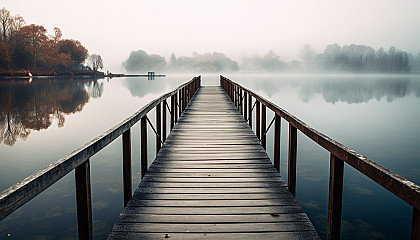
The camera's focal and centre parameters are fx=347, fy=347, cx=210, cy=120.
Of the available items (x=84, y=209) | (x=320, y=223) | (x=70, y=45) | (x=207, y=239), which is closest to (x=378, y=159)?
(x=320, y=223)

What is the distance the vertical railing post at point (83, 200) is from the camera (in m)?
2.54

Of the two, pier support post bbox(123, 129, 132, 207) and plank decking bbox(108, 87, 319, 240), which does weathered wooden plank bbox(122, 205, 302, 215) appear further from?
pier support post bbox(123, 129, 132, 207)

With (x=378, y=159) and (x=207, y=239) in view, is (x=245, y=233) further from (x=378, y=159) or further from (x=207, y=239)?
(x=378, y=159)

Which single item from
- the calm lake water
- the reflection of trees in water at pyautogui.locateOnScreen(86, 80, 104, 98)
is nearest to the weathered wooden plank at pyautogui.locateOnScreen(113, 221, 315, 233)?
the calm lake water

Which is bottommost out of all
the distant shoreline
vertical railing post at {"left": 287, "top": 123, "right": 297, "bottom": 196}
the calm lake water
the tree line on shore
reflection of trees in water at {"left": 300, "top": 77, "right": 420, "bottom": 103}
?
the calm lake water

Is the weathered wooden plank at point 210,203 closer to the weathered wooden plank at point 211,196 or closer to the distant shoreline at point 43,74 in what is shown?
the weathered wooden plank at point 211,196

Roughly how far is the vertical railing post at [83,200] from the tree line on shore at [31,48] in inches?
3025

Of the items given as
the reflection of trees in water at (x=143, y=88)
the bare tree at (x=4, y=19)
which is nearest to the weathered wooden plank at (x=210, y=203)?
the reflection of trees in water at (x=143, y=88)

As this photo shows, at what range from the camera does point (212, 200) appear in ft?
13.0

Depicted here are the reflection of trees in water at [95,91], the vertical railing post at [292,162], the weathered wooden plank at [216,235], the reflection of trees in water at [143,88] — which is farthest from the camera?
the reflection of trees in water at [143,88]

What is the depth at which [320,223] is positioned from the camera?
6176mm

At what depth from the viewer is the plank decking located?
3.18 m

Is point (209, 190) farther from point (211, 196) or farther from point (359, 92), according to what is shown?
point (359, 92)

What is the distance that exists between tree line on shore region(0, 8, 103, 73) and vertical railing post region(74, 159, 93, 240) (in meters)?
76.8
